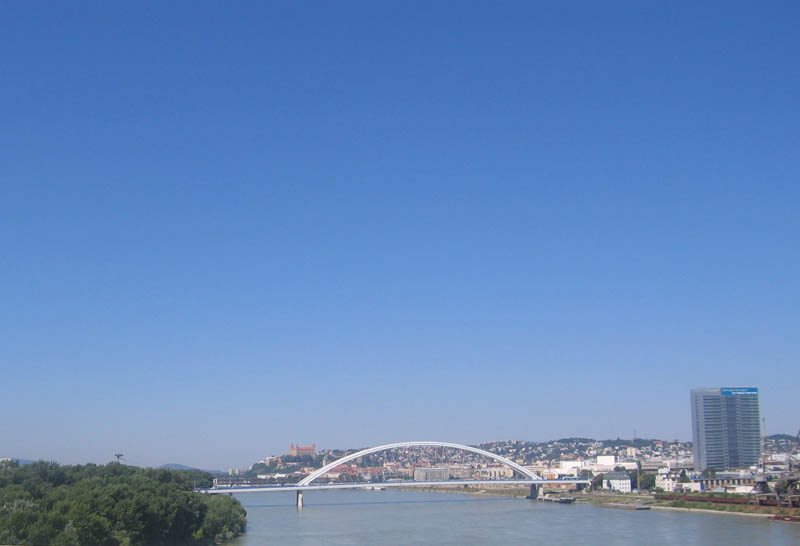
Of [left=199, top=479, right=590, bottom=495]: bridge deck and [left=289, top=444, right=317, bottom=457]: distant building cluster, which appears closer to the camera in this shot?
[left=199, top=479, right=590, bottom=495]: bridge deck

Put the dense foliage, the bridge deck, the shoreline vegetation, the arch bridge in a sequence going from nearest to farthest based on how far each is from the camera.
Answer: the dense foliage → the shoreline vegetation → the bridge deck → the arch bridge

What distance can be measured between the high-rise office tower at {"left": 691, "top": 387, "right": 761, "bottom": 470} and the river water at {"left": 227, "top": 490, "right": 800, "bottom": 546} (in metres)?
46.3

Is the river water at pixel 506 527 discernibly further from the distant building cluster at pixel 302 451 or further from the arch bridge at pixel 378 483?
the distant building cluster at pixel 302 451

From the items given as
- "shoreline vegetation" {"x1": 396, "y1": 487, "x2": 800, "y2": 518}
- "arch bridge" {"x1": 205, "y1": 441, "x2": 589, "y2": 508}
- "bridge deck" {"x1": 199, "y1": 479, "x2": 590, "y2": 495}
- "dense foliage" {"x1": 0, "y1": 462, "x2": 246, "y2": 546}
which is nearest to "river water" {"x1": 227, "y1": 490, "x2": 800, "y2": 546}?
"shoreline vegetation" {"x1": 396, "y1": 487, "x2": 800, "y2": 518}

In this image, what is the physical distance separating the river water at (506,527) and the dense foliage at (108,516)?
207 cm

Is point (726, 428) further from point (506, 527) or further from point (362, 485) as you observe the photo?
point (506, 527)

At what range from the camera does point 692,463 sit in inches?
3339

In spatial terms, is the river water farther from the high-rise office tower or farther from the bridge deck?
the high-rise office tower

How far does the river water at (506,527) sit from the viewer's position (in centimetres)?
2594

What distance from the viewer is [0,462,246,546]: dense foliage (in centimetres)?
1798

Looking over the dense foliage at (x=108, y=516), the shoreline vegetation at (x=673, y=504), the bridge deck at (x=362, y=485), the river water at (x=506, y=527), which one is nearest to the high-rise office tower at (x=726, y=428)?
the shoreline vegetation at (x=673, y=504)

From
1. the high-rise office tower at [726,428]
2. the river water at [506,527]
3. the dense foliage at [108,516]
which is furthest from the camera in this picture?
the high-rise office tower at [726,428]

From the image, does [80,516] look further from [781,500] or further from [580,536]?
[781,500]

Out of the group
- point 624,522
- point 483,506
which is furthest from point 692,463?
point 624,522
